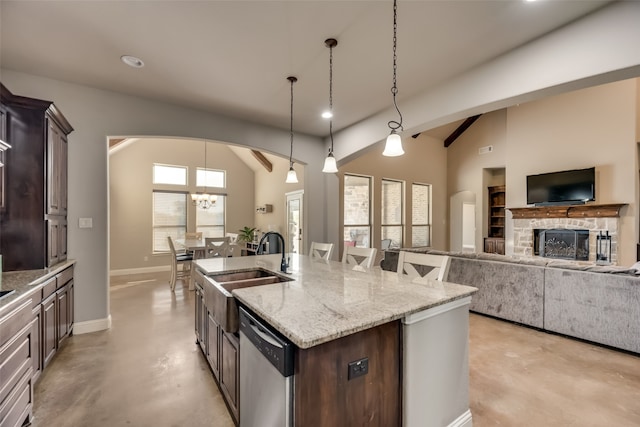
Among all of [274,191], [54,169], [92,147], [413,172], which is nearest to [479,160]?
[413,172]

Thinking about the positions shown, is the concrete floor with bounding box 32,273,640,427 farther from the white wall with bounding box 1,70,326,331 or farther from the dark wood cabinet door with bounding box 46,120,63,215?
the dark wood cabinet door with bounding box 46,120,63,215

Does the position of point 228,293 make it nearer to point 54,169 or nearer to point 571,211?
point 54,169

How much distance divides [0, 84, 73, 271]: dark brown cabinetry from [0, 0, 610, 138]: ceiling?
0.61 metres

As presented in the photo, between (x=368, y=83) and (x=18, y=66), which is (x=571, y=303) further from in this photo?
(x=18, y=66)

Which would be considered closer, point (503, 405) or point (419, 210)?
point (503, 405)

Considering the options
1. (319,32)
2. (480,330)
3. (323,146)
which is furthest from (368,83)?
(480,330)

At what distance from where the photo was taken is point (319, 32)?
2.35 metres

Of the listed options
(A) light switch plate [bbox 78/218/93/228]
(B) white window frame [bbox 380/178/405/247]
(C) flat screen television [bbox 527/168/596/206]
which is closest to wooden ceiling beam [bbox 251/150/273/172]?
(B) white window frame [bbox 380/178/405/247]

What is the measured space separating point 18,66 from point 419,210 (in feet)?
27.1

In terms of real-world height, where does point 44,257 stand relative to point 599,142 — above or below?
below

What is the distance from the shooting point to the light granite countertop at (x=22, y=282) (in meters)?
1.63

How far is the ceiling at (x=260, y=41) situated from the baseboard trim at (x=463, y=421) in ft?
9.09

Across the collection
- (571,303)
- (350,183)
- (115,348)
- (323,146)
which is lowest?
(115,348)

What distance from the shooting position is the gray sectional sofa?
2703mm
